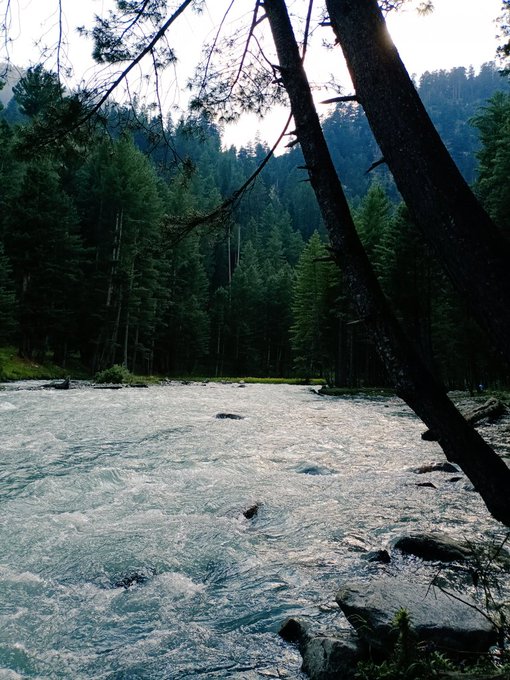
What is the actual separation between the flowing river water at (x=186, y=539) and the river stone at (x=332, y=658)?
0.38 feet

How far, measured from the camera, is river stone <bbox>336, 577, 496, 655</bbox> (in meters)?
2.74

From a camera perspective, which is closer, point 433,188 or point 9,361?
point 433,188

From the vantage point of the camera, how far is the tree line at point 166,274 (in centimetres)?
541

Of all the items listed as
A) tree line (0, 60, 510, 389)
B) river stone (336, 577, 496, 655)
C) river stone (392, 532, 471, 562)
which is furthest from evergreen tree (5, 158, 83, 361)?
river stone (336, 577, 496, 655)

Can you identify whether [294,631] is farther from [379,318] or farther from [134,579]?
[379,318]

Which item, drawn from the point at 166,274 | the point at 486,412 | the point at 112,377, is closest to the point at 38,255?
the point at 112,377

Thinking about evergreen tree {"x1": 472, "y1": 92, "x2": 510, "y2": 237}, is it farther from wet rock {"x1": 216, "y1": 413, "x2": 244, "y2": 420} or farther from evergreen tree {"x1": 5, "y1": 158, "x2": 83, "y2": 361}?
evergreen tree {"x1": 5, "y1": 158, "x2": 83, "y2": 361}

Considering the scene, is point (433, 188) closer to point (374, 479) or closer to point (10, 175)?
point (374, 479)

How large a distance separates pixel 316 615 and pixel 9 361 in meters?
32.4

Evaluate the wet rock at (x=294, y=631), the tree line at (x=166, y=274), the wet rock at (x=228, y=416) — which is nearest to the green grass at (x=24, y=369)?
the tree line at (x=166, y=274)

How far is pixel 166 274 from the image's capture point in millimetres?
49750

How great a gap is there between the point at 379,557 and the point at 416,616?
4.95ft

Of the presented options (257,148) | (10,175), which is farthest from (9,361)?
(257,148)

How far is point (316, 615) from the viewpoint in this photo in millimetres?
3402
